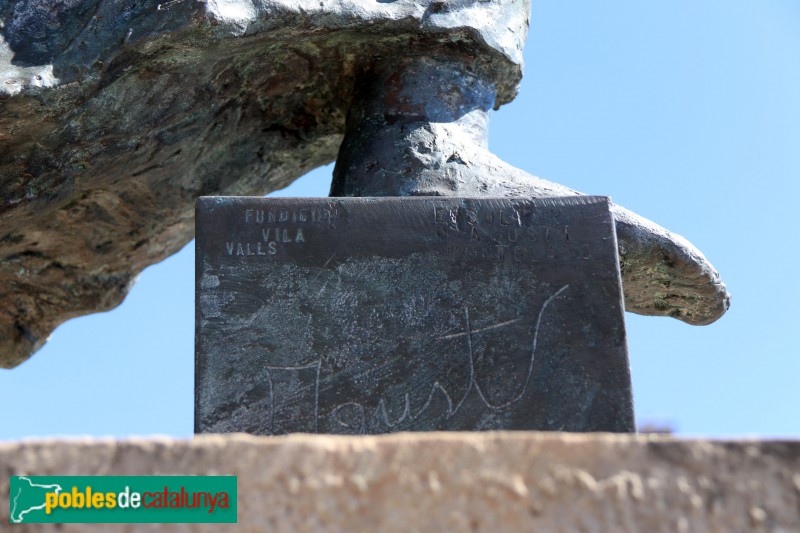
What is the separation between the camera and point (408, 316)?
7.54ft

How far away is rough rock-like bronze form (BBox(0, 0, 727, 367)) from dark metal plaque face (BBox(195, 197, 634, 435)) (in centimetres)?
21

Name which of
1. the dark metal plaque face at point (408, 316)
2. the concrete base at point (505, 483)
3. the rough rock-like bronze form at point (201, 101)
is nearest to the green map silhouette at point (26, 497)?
the concrete base at point (505, 483)

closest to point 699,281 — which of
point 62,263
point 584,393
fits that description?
point 584,393

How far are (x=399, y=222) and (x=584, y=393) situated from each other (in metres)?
0.52

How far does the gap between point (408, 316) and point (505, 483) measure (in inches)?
40.1

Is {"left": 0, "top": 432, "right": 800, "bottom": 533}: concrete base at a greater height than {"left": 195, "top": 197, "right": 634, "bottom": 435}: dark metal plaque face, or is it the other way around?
{"left": 195, "top": 197, "right": 634, "bottom": 435}: dark metal plaque face

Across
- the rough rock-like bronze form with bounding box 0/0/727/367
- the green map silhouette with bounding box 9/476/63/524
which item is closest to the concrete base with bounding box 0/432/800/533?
the green map silhouette with bounding box 9/476/63/524

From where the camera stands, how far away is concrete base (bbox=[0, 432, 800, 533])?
4.25 feet
